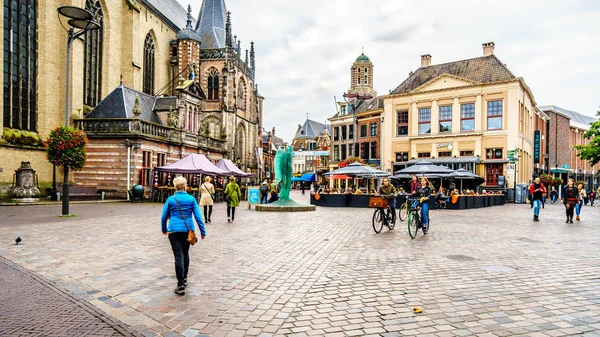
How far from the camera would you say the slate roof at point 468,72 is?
38.0m

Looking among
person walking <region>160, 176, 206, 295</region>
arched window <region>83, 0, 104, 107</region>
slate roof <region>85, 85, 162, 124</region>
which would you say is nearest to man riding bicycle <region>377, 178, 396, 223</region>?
person walking <region>160, 176, 206, 295</region>

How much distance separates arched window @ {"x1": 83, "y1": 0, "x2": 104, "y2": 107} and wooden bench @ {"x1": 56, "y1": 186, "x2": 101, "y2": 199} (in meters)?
9.47

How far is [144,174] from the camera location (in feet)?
89.5

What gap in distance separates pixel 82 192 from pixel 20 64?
8.48 metres

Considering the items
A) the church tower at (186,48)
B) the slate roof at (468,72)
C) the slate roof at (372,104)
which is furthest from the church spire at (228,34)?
the slate roof at (468,72)

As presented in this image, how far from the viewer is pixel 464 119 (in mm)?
39188

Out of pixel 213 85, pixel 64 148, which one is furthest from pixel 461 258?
pixel 213 85

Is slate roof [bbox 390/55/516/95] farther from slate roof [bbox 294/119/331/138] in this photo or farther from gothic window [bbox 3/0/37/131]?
slate roof [bbox 294/119/331/138]

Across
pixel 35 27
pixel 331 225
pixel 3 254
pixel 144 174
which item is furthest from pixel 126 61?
pixel 3 254

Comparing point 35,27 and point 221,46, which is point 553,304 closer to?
point 35,27

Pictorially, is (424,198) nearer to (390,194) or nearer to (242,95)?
(390,194)

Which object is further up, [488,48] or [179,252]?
[488,48]

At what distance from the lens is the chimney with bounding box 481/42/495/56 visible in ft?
131

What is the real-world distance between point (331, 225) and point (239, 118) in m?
40.7
